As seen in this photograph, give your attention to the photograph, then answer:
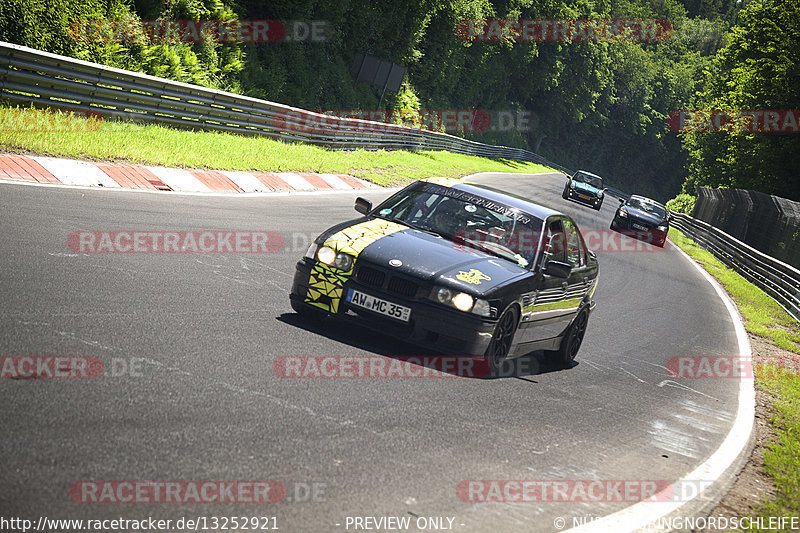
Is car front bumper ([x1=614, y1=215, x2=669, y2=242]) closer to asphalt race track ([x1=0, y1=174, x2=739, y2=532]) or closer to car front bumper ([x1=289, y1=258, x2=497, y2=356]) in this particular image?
asphalt race track ([x1=0, y1=174, x2=739, y2=532])

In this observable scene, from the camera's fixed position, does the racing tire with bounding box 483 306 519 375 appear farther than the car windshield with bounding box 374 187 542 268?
No

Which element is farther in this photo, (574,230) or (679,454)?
(574,230)

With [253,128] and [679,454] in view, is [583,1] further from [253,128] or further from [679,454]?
[679,454]

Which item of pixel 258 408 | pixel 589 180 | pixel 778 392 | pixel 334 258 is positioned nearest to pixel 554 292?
pixel 334 258

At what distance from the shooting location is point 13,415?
412 cm

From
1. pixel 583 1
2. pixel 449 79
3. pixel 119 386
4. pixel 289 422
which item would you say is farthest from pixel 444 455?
pixel 583 1

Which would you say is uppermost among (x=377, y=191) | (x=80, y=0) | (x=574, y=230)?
(x=80, y=0)

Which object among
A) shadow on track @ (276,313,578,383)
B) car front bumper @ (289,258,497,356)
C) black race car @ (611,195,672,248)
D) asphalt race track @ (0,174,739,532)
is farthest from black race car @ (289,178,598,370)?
black race car @ (611,195,672,248)

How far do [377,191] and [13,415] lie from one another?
59.8ft

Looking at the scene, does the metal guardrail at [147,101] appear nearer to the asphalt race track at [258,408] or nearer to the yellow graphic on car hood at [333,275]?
the asphalt race track at [258,408]

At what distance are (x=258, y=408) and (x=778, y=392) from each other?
24.9 feet

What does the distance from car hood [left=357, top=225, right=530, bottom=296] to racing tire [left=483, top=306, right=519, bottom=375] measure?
321mm

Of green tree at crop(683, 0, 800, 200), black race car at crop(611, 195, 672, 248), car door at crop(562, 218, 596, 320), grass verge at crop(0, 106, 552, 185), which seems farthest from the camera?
green tree at crop(683, 0, 800, 200)

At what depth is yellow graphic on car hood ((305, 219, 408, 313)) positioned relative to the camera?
7.20 meters
